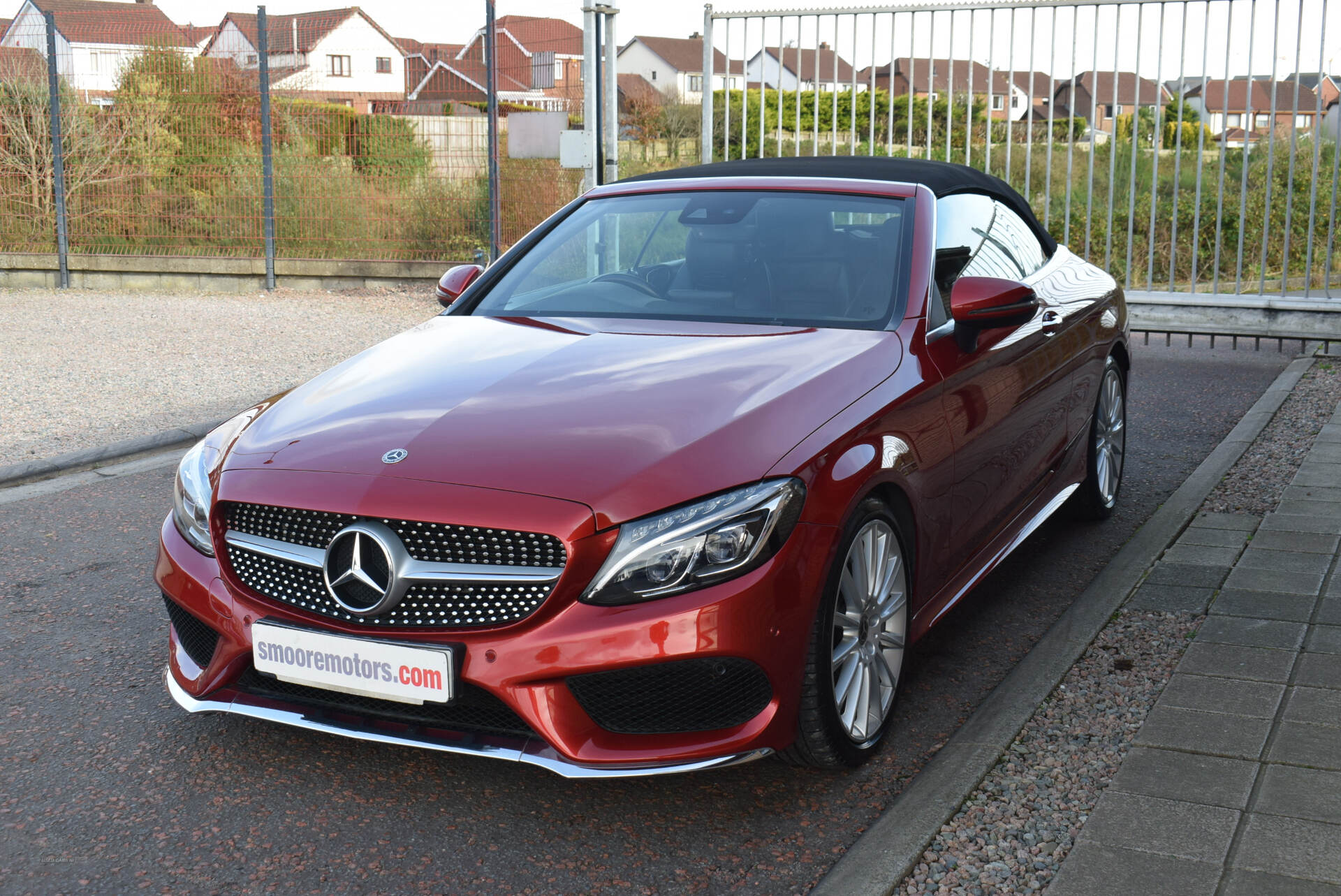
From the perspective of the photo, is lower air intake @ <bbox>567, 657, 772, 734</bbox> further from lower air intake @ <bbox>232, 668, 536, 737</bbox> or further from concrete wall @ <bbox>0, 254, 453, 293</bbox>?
concrete wall @ <bbox>0, 254, 453, 293</bbox>

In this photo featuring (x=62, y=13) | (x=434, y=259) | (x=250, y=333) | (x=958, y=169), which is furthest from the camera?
(x=62, y=13)

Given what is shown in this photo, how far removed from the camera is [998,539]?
14.4 ft

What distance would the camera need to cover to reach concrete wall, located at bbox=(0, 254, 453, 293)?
14.9m

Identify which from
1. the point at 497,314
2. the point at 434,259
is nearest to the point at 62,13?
the point at 434,259

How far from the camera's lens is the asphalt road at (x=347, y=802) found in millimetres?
2898

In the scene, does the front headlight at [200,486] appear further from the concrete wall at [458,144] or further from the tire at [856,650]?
the concrete wall at [458,144]

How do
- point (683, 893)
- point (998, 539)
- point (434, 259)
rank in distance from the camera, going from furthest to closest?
point (434, 259) → point (998, 539) → point (683, 893)

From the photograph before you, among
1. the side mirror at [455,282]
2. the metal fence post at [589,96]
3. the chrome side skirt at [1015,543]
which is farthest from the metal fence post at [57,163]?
the chrome side skirt at [1015,543]

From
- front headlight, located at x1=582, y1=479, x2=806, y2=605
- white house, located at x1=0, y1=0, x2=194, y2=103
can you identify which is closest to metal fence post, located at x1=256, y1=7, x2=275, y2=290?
white house, located at x1=0, y1=0, x2=194, y2=103

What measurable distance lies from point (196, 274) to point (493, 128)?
3993 millimetres

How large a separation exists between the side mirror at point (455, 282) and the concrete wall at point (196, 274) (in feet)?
32.8

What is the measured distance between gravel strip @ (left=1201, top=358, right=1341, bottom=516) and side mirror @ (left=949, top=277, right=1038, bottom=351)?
89.6 inches

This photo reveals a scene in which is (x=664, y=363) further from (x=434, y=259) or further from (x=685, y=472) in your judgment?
(x=434, y=259)

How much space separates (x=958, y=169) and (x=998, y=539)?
5.00 ft
